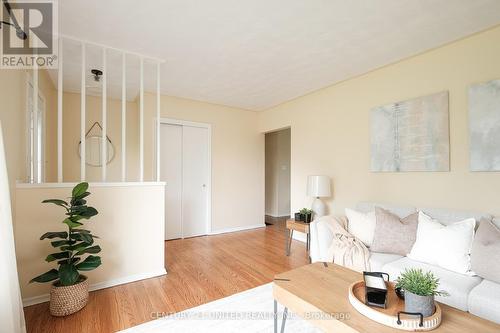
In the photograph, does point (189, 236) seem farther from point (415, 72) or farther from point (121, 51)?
point (415, 72)

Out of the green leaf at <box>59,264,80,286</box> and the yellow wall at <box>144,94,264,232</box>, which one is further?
the yellow wall at <box>144,94,264,232</box>

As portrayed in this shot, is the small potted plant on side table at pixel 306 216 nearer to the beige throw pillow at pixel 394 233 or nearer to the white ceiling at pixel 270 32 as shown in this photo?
the beige throw pillow at pixel 394 233

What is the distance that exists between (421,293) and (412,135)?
2048mm

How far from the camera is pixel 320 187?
342cm

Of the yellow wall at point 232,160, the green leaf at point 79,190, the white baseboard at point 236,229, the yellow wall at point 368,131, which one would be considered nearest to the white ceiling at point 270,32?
the yellow wall at point 368,131

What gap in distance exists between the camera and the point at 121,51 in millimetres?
2658

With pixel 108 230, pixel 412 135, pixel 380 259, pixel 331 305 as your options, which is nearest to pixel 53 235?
pixel 108 230

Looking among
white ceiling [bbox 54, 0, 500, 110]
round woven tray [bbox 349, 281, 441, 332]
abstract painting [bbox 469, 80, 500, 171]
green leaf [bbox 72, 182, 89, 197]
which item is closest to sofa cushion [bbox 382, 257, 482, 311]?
round woven tray [bbox 349, 281, 441, 332]

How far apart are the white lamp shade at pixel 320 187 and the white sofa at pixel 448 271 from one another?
1.74ft

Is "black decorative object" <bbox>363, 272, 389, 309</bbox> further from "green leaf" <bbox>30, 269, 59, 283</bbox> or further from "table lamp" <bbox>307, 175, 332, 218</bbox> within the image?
"green leaf" <bbox>30, 269, 59, 283</bbox>

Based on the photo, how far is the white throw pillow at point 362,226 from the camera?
2.52 m

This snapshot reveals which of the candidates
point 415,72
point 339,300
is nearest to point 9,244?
point 339,300

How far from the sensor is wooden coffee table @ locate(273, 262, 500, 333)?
3.88 feet

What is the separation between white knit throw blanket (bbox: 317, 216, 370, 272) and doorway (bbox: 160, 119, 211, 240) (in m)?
2.63
